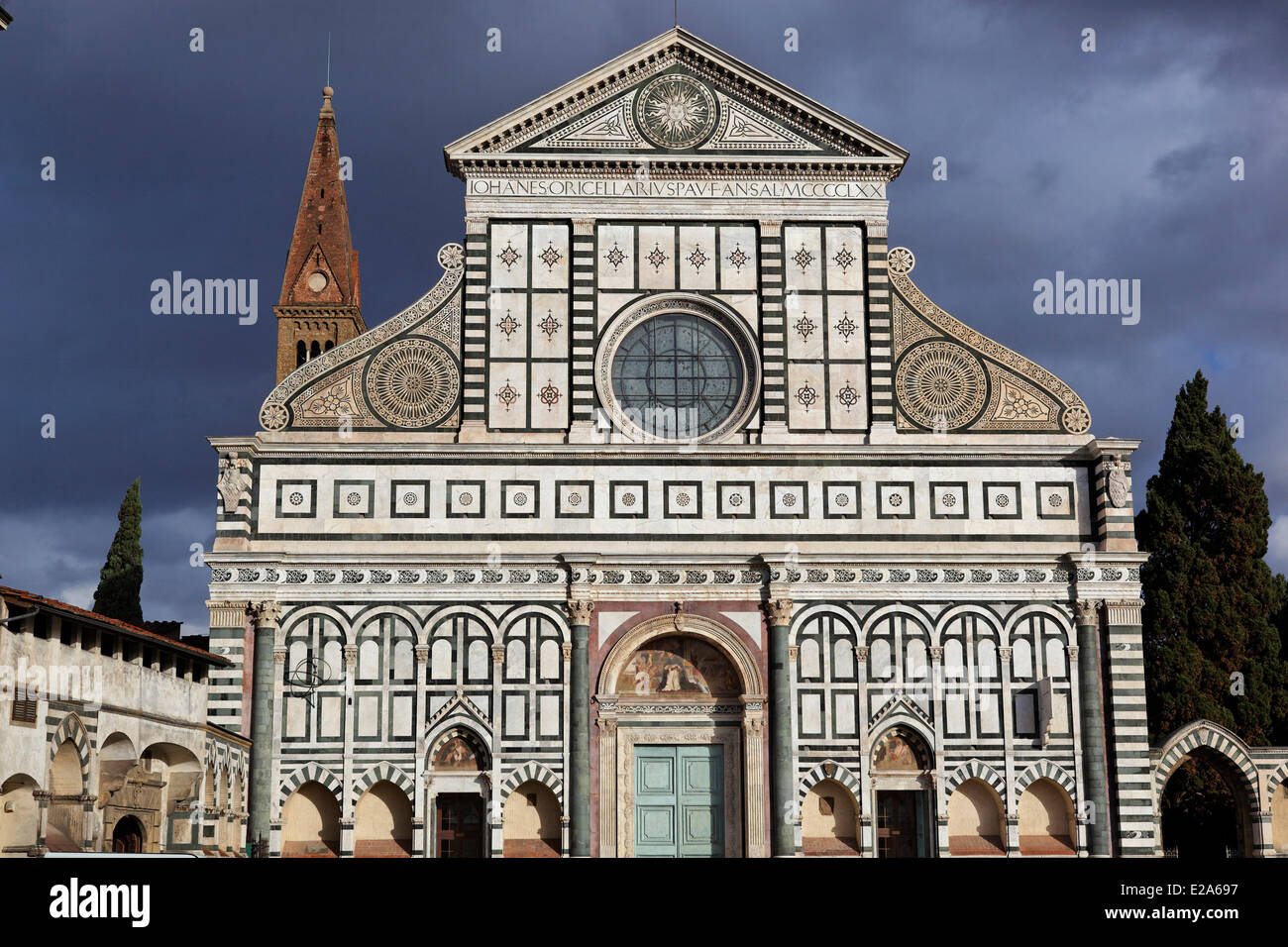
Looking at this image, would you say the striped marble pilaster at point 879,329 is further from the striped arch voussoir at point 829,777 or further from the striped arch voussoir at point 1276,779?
the striped arch voussoir at point 1276,779

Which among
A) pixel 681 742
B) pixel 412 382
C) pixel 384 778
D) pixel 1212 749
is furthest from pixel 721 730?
pixel 1212 749

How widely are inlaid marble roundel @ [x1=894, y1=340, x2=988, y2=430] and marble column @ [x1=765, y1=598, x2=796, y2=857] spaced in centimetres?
501

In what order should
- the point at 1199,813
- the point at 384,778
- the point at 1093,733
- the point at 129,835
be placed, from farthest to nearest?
the point at 1199,813 → the point at 1093,733 → the point at 384,778 → the point at 129,835

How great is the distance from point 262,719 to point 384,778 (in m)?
2.61

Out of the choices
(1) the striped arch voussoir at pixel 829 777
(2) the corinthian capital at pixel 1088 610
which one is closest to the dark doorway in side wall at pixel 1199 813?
(2) the corinthian capital at pixel 1088 610

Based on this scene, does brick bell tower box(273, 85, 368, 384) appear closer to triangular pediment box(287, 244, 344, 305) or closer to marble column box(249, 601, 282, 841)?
triangular pediment box(287, 244, 344, 305)

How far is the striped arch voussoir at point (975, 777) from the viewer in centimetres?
2873

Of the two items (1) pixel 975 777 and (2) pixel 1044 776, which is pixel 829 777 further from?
(2) pixel 1044 776

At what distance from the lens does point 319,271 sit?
55219 millimetres

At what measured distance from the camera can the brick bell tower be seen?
181 ft

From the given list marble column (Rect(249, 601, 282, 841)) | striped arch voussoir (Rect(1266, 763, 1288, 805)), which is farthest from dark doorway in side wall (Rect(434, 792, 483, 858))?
striped arch voussoir (Rect(1266, 763, 1288, 805))
